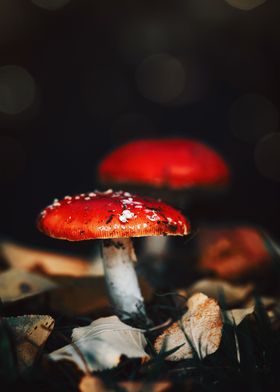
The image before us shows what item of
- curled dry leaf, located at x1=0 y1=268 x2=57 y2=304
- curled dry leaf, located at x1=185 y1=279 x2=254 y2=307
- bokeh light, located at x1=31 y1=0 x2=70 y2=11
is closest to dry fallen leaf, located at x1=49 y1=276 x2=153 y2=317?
curled dry leaf, located at x1=0 y1=268 x2=57 y2=304

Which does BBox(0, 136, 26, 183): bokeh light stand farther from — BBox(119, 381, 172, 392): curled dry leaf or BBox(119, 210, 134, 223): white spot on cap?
BBox(119, 381, 172, 392): curled dry leaf

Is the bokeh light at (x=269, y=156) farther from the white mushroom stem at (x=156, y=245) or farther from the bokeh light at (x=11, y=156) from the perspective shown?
the bokeh light at (x=11, y=156)

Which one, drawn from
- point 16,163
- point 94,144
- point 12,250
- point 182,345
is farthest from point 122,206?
point 16,163

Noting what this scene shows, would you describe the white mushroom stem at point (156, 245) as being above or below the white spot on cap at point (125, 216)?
below

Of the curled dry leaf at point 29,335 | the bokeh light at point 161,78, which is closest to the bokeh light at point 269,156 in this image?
the bokeh light at point 161,78

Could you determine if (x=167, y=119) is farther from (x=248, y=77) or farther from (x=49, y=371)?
(x=49, y=371)

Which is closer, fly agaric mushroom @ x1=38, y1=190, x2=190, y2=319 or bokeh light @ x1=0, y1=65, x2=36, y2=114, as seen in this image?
fly agaric mushroom @ x1=38, y1=190, x2=190, y2=319

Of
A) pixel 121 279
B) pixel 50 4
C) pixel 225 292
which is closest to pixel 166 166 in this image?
pixel 225 292
